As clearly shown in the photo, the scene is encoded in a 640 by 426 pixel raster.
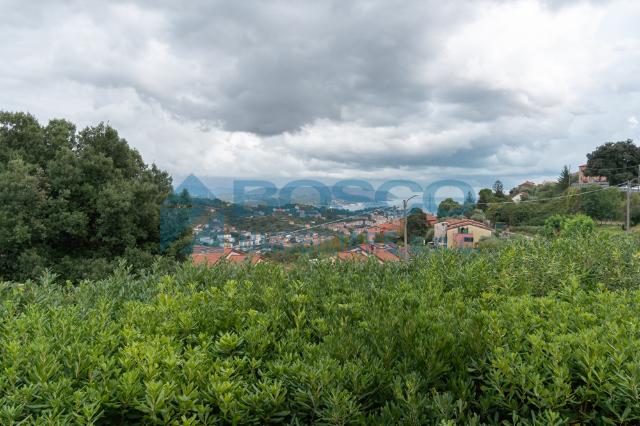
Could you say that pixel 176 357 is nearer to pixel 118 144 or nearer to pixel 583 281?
pixel 583 281

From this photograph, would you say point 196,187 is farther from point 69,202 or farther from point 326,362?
point 326,362

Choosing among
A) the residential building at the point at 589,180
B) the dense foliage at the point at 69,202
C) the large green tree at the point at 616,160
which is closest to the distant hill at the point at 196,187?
the dense foliage at the point at 69,202

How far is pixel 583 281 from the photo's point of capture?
10.1 ft

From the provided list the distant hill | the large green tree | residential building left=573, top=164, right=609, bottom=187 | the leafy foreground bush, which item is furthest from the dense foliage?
the large green tree

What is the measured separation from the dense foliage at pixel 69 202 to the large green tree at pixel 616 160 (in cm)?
4554

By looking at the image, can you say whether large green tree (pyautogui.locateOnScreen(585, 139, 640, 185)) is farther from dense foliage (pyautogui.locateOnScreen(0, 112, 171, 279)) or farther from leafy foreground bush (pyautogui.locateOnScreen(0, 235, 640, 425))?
leafy foreground bush (pyautogui.locateOnScreen(0, 235, 640, 425))

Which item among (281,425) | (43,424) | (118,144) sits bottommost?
(281,425)

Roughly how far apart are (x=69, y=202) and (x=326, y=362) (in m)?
16.9

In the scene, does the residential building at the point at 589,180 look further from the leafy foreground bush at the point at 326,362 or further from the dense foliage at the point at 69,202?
the leafy foreground bush at the point at 326,362

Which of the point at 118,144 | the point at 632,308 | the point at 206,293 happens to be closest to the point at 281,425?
the point at 206,293

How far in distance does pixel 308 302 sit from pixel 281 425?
2.95ft

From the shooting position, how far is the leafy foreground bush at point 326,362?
4.57 feet

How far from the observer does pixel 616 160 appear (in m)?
45.5

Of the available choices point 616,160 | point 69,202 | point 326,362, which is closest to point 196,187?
point 69,202
